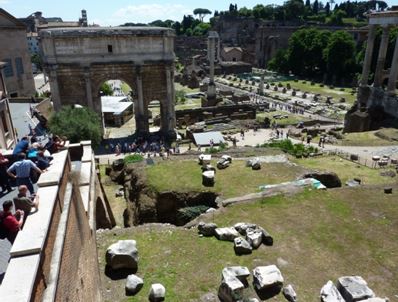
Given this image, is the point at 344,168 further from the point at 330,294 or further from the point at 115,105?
the point at 115,105

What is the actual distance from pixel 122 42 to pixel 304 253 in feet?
80.3

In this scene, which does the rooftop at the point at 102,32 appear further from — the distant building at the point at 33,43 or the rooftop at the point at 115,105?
the distant building at the point at 33,43

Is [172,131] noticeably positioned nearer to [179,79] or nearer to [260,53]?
[179,79]

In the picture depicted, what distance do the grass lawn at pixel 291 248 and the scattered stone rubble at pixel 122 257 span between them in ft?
1.06

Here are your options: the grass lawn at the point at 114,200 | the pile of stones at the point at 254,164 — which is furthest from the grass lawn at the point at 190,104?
the pile of stones at the point at 254,164

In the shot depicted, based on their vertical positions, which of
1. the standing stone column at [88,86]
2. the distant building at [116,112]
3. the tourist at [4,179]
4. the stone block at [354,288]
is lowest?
the distant building at [116,112]

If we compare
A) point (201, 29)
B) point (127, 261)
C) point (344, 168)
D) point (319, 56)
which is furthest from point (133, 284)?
point (201, 29)

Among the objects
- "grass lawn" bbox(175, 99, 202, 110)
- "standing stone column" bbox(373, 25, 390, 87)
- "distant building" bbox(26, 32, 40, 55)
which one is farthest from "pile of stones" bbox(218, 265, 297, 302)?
"distant building" bbox(26, 32, 40, 55)

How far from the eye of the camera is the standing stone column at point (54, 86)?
95.5 ft

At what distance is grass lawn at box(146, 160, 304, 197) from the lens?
14.9m

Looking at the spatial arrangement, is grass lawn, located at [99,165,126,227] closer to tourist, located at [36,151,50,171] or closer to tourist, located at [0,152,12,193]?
tourist, located at [0,152,12,193]

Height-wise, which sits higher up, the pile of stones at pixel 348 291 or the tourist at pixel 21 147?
the tourist at pixel 21 147

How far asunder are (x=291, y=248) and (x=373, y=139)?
826 inches

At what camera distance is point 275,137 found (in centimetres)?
3253
